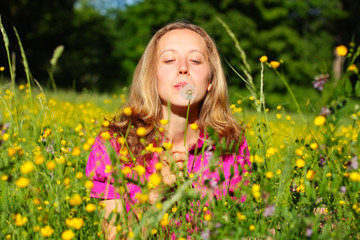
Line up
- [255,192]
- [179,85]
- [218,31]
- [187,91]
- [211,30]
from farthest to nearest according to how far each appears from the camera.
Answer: [218,31]
[211,30]
[179,85]
[187,91]
[255,192]

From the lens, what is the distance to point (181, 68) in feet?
7.50

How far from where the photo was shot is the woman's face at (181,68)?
228 centimetres

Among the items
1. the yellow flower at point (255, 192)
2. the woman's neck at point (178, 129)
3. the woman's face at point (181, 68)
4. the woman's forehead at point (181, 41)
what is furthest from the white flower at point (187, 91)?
the yellow flower at point (255, 192)

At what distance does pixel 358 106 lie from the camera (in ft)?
4.75

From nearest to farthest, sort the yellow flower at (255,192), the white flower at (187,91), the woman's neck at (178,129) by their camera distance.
A: the yellow flower at (255,192), the white flower at (187,91), the woman's neck at (178,129)

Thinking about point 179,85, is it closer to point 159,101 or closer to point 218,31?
point 159,101

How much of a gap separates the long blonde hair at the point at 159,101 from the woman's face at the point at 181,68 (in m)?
0.11

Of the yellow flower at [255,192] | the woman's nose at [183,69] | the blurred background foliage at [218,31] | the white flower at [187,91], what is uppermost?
the woman's nose at [183,69]

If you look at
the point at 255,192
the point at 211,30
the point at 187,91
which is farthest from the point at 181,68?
the point at 211,30

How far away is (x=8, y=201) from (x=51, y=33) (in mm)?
21787

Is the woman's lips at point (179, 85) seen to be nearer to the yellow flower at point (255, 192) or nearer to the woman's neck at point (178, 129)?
the woman's neck at point (178, 129)

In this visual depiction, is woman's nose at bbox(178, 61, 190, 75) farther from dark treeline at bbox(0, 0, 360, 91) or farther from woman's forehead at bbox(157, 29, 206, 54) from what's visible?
dark treeline at bbox(0, 0, 360, 91)

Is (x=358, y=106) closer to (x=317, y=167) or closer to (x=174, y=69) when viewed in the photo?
(x=317, y=167)

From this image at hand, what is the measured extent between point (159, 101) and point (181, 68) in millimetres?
359
